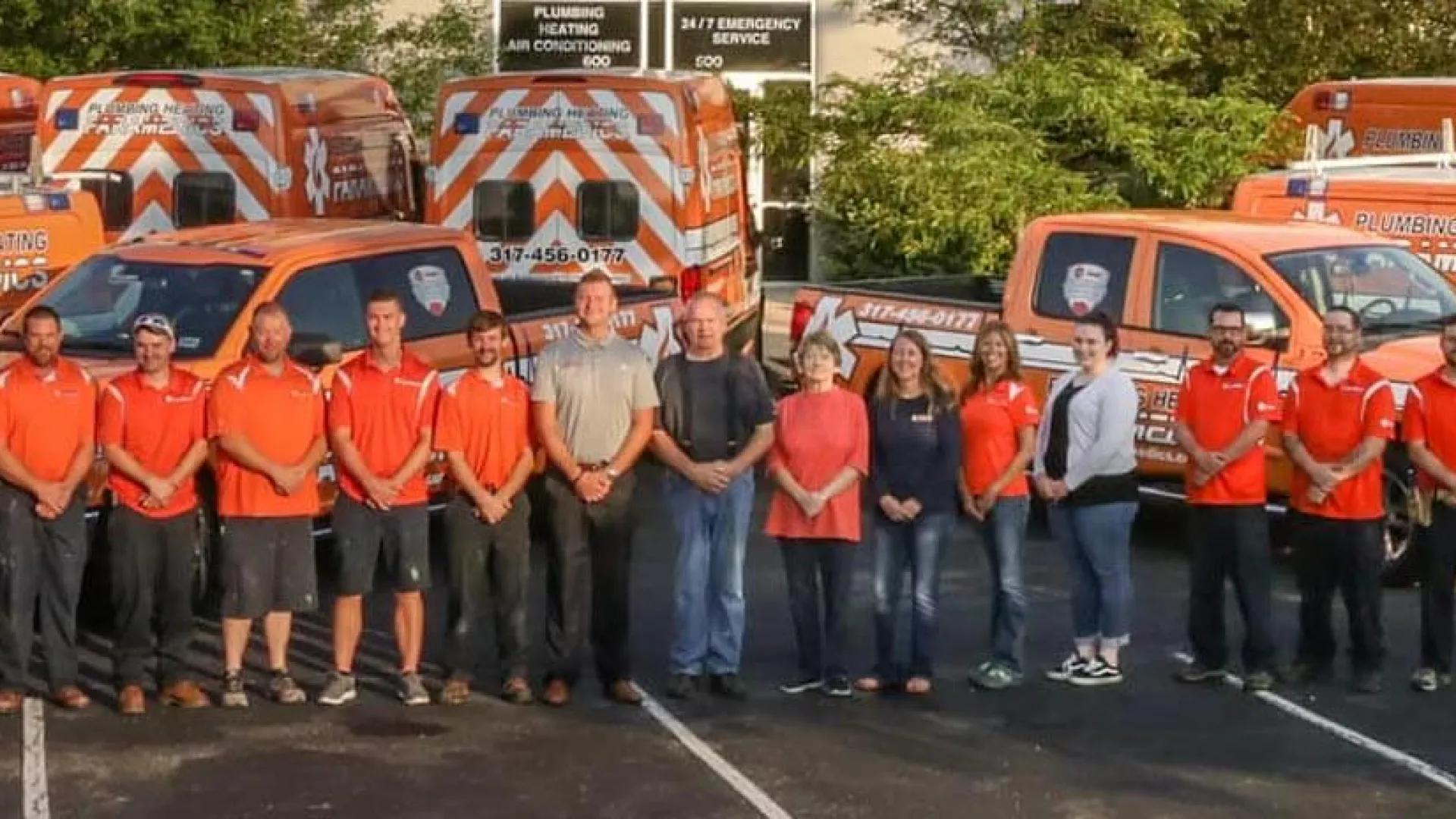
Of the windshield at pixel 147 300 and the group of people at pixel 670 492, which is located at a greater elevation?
the windshield at pixel 147 300

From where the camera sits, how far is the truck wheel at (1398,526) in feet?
43.9

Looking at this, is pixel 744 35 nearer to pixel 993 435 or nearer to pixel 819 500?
pixel 993 435

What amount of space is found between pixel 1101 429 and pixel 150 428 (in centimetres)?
383

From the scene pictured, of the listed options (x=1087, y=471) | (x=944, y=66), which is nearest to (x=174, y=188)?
(x=944, y=66)

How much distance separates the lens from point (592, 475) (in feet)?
35.7


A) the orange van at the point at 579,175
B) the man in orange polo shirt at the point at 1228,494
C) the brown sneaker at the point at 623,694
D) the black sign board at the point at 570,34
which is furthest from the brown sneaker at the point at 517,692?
the black sign board at the point at 570,34

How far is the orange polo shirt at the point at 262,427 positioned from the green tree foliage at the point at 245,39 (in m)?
13.4

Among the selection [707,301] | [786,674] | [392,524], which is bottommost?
[786,674]

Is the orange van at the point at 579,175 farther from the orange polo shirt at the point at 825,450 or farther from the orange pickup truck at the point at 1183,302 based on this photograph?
the orange polo shirt at the point at 825,450

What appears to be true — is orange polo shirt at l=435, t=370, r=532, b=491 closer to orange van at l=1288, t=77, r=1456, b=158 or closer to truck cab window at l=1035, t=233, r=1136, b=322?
truck cab window at l=1035, t=233, r=1136, b=322

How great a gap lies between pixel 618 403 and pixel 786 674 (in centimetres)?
148

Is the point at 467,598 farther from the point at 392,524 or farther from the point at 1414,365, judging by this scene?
the point at 1414,365

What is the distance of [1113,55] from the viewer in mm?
22047

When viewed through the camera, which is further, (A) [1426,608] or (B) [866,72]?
(B) [866,72]
